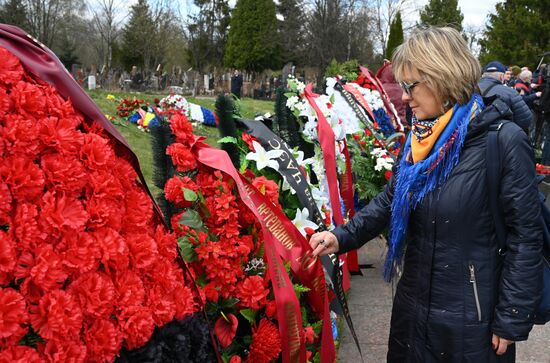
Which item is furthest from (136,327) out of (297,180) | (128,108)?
(128,108)

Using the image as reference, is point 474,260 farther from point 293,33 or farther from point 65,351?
point 293,33

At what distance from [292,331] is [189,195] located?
75 centimetres

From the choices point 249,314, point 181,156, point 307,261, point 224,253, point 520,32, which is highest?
point 520,32

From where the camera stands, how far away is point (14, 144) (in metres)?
1.52

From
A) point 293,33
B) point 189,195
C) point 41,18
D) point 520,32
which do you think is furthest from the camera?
point 293,33

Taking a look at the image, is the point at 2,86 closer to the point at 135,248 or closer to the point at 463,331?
the point at 135,248

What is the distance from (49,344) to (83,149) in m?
0.54

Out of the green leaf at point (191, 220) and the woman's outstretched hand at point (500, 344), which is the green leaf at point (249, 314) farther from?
the woman's outstretched hand at point (500, 344)

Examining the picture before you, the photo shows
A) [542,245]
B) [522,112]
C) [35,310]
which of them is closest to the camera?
[35,310]

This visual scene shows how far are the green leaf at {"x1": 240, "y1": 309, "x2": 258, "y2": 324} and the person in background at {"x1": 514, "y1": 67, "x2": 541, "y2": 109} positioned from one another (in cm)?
1123

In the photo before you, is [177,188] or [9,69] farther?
[177,188]

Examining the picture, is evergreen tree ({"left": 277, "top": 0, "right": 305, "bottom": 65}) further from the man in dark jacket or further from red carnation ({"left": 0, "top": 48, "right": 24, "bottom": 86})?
red carnation ({"left": 0, "top": 48, "right": 24, "bottom": 86})

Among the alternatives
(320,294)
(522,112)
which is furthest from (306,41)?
(320,294)

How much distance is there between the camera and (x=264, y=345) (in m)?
2.41
